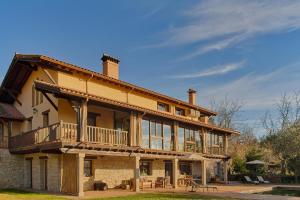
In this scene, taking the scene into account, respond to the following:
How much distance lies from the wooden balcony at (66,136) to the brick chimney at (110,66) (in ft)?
18.2

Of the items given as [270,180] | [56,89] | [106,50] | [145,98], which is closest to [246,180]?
[270,180]

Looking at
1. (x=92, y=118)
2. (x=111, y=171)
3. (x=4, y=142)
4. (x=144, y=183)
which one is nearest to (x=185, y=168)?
(x=144, y=183)

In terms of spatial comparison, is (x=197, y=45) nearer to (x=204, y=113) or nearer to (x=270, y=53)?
(x=270, y=53)

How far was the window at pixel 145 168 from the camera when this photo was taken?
87.1 feet

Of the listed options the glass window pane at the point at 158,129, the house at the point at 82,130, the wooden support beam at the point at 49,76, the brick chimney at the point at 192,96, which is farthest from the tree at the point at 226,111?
the wooden support beam at the point at 49,76

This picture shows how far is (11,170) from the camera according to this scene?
24.5m

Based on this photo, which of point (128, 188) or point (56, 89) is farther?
point (128, 188)

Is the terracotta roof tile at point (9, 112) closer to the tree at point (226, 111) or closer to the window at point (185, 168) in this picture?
the window at point (185, 168)

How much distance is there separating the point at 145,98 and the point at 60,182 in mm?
9209

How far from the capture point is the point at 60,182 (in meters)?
20.8

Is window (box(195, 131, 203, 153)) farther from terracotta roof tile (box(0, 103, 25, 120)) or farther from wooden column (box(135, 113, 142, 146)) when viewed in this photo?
terracotta roof tile (box(0, 103, 25, 120))

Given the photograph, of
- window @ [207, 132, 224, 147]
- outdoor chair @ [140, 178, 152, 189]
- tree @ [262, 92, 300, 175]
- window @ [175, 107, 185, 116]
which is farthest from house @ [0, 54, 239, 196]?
tree @ [262, 92, 300, 175]

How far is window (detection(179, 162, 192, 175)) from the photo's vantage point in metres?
31.0

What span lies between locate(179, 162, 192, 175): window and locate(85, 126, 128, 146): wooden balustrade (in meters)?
10.2
